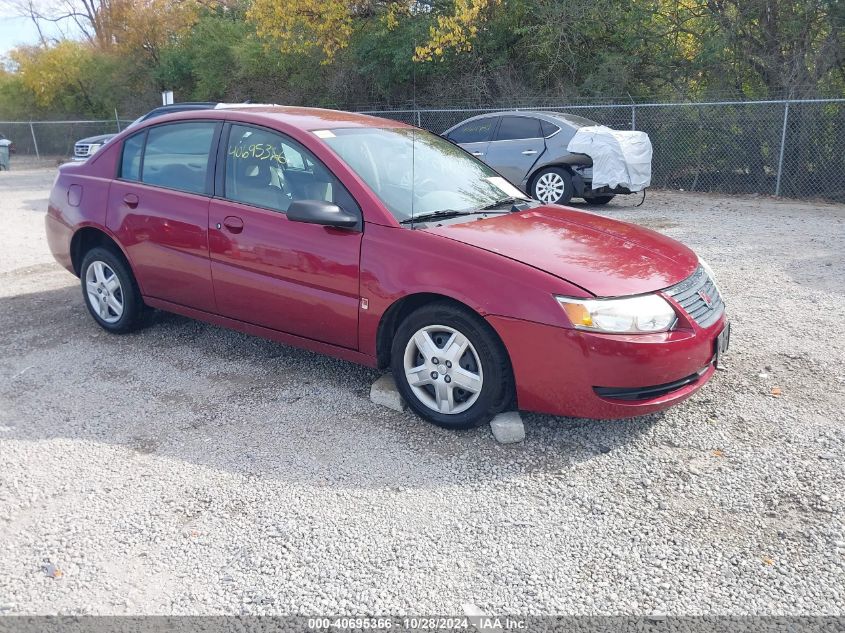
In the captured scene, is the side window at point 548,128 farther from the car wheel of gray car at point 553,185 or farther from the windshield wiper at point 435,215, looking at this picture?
the windshield wiper at point 435,215

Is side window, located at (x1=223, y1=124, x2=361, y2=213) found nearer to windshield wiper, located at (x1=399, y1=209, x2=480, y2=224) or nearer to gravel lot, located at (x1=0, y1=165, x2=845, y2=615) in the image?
windshield wiper, located at (x1=399, y1=209, x2=480, y2=224)

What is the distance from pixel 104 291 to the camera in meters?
5.46

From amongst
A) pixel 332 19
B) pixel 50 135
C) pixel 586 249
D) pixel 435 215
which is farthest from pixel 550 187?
pixel 50 135

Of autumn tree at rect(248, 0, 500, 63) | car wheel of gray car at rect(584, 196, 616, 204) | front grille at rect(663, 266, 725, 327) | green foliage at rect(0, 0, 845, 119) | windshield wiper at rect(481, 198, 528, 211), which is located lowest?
A: car wheel of gray car at rect(584, 196, 616, 204)

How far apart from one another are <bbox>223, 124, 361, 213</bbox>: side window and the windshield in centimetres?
17

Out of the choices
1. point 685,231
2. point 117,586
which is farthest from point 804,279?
point 117,586

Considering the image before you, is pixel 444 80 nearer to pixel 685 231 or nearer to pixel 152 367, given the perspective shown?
pixel 685 231

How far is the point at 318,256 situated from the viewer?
13.6 feet

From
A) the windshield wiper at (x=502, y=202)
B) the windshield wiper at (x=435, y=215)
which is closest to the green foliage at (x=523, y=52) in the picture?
the windshield wiper at (x=502, y=202)

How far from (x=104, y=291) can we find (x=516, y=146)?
7.92m

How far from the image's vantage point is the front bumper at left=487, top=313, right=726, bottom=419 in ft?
11.3

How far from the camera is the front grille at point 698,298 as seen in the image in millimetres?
3733

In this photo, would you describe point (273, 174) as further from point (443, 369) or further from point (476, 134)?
point (476, 134)

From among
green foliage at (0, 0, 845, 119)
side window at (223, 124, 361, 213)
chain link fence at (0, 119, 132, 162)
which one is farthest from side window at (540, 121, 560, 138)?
chain link fence at (0, 119, 132, 162)
